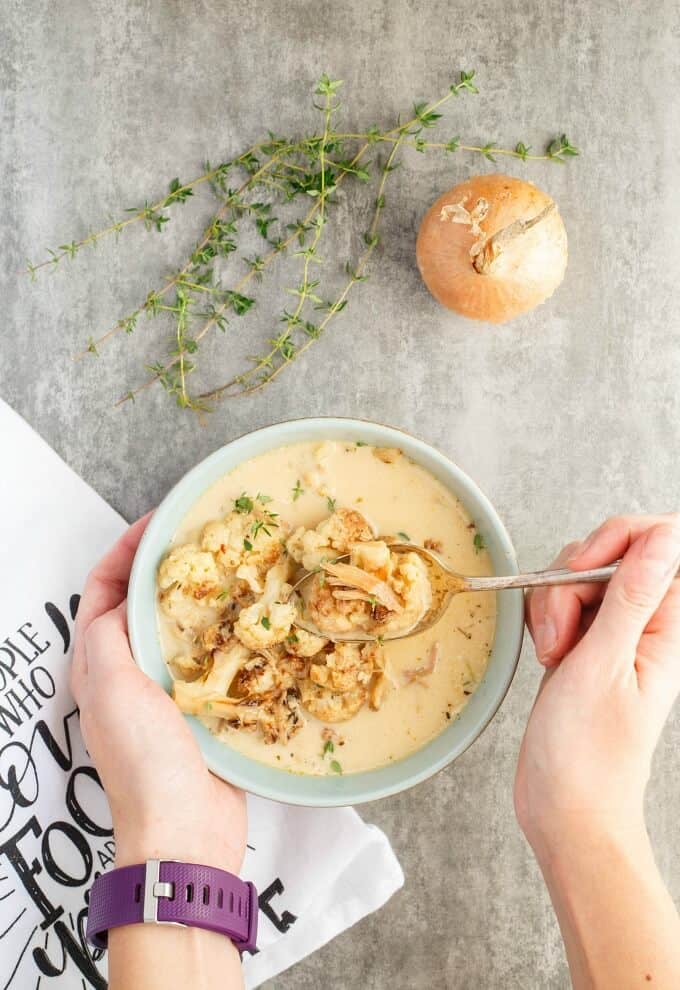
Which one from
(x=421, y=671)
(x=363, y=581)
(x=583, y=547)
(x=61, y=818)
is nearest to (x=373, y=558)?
(x=363, y=581)

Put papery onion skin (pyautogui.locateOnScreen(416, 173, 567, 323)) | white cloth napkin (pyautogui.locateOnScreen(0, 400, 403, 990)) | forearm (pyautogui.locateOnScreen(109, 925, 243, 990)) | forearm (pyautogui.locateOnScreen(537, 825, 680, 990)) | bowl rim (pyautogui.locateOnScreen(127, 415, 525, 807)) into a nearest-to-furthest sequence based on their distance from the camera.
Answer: forearm (pyautogui.locateOnScreen(537, 825, 680, 990)), forearm (pyautogui.locateOnScreen(109, 925, 243, 990)), bowl rim (pyautogui.locateOnScreen(127, 415, 525, 807)), papery onion skin (pyautogui.locateOnScreen(416, 173, 567, 323)), white cloth napkin (pyautogui.locateOnScreen(0, 400, 403, 990))

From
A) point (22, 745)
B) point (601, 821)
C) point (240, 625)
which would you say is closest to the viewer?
point (601, 821)

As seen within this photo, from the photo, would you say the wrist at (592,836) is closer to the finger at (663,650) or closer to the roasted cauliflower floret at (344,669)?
the finger at (663,650)

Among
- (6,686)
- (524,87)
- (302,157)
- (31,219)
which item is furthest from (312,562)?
(524,87)

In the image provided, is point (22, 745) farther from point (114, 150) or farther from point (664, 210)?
point (664, 210)

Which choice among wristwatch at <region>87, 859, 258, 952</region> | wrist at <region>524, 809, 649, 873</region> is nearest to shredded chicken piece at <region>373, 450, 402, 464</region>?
wrist at <region>524, 809, 649, 873</region>

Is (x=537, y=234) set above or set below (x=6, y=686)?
above

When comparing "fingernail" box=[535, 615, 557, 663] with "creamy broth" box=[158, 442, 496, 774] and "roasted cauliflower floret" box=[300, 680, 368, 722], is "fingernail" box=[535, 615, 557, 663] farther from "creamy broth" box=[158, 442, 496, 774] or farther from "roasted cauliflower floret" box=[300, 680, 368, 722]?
"roasted cauliflower floret" box=[300, 680, 368, 722]
